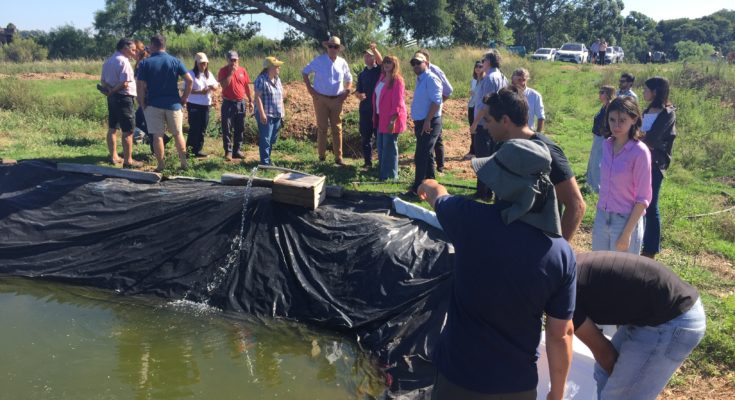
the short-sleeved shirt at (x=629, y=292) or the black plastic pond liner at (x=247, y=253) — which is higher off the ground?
the short-sleeved shirt at (x=629, y=292)

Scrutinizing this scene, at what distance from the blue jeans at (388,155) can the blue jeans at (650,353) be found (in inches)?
190

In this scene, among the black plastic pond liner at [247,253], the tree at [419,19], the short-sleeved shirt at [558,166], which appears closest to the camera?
the short-sleeved shirt at [558,166]

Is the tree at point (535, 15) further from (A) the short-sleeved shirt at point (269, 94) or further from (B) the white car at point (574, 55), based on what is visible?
(A) the short-sleeved shirt at point (269, 94)

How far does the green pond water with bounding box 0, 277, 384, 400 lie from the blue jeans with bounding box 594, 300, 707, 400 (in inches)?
68.4

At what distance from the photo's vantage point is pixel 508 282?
6.66ft

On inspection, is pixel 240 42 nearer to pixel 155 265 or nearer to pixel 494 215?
pixel 155 265

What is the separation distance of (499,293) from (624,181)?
206cm

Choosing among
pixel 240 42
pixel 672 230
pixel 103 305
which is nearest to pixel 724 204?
pixel 672 230

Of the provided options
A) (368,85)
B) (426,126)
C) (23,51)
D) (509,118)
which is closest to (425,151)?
(426,126)

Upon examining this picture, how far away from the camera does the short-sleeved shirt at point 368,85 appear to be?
788 cm

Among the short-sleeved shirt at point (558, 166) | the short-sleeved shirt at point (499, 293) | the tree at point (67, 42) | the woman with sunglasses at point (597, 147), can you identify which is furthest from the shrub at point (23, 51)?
the short-sleeved shirt at point (499, 293)

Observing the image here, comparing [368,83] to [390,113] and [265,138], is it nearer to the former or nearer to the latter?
[390,113]

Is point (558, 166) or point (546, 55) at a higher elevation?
point (546, 55)

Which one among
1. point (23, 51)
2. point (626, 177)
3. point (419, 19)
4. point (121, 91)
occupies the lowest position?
point (626, 177)
